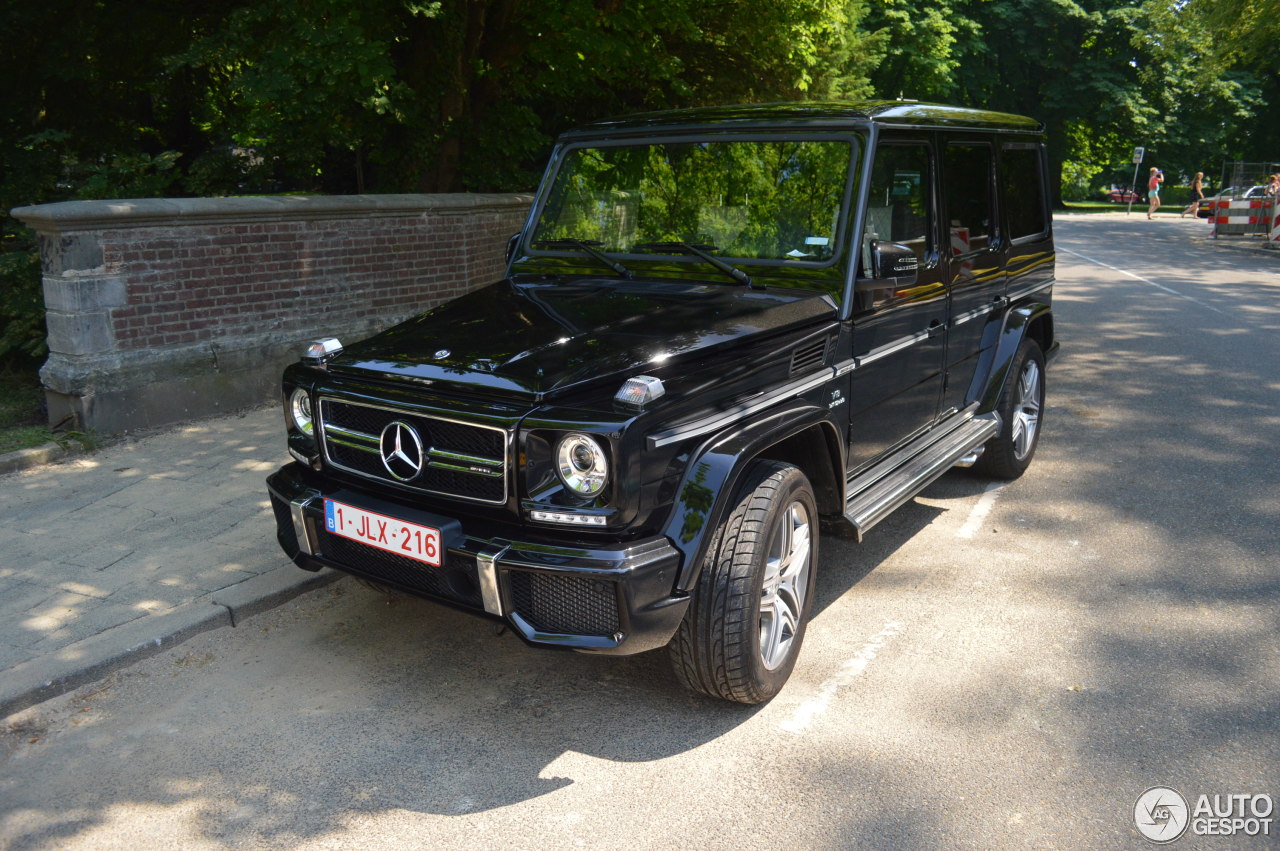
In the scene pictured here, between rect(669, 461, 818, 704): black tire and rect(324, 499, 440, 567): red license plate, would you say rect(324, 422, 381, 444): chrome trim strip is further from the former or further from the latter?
rect(669, 461, 818, 704): black tire

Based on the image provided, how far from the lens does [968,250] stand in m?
5.41

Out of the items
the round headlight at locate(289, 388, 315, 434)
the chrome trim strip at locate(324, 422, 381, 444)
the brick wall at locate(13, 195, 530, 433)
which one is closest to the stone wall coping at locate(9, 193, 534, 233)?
the brick wall at locate(13, 195, 530, 433)

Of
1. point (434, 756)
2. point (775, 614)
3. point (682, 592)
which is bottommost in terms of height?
point (434, 756)

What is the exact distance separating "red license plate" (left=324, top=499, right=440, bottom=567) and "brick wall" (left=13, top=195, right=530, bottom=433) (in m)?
3.86

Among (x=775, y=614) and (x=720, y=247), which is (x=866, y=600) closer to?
(x=775, y=614)

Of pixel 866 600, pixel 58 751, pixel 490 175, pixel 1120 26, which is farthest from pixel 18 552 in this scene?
pixel 1120 26

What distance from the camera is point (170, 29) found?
11.1 meters

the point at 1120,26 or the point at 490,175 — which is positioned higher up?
the point at 1120,26

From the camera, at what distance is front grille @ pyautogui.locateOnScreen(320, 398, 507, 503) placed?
333cm

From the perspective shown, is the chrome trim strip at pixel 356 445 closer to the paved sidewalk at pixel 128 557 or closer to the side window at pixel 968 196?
the paved sidewalk at pixel 128 557

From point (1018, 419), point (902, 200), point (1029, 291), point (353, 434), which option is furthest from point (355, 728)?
point (1029, 291)

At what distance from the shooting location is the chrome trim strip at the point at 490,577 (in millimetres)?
3229

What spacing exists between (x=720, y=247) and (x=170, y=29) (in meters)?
9.05

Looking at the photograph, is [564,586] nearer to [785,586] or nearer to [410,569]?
[410,569]
